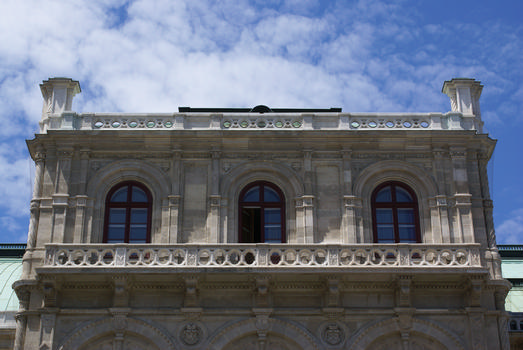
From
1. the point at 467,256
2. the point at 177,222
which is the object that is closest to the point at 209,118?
the point at 177,222

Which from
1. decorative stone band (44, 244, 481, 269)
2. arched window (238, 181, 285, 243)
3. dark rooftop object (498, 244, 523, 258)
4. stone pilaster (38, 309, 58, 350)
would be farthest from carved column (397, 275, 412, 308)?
dark rooftop object (498, 244, 523, 258)

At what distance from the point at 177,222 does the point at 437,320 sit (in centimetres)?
1049

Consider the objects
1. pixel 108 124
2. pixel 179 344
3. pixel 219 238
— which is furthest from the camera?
pixel 108 124

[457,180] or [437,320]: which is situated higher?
[457,180]

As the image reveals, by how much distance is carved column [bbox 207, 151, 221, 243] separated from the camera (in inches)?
1289

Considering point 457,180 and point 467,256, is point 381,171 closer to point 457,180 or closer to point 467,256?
point 457,180

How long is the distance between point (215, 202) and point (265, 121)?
13.8ft

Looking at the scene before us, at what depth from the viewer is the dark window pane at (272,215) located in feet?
110

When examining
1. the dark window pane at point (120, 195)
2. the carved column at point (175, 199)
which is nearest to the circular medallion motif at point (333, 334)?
the carved column at point (175, 199)

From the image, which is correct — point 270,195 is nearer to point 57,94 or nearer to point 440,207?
point 440,207

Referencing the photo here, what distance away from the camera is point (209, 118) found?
35.1 meters

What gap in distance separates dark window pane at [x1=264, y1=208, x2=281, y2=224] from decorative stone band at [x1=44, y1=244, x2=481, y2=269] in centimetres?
258

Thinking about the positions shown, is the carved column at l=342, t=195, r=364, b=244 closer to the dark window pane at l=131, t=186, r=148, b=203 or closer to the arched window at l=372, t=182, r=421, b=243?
the arched window at l=372, t=182, r=421, b=243

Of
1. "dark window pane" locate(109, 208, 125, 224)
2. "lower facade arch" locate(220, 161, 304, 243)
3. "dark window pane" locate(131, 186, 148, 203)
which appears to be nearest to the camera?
"lower facade arch" locate(220, 161, 304, 243)
